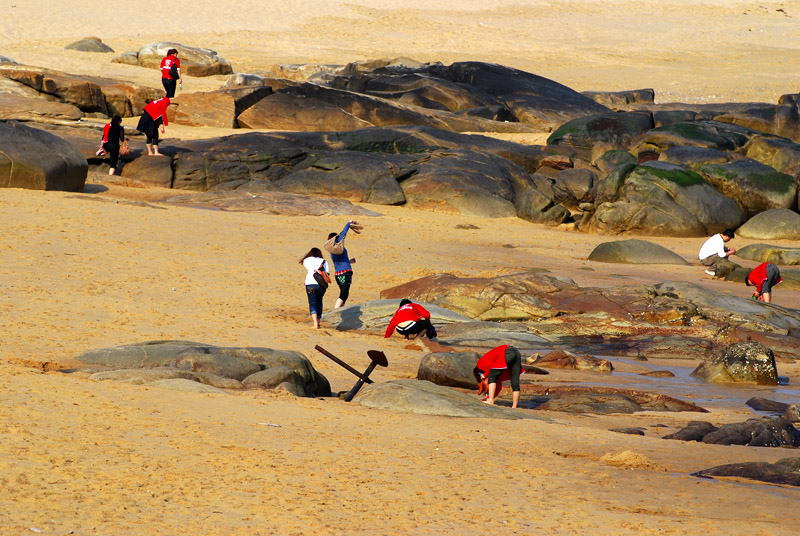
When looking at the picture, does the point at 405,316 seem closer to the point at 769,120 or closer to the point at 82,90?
the point at 82,90

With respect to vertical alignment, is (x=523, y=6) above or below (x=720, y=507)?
above

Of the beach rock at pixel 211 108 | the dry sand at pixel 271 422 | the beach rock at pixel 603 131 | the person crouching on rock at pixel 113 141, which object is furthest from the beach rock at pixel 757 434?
the beach rock at pixel 211 108

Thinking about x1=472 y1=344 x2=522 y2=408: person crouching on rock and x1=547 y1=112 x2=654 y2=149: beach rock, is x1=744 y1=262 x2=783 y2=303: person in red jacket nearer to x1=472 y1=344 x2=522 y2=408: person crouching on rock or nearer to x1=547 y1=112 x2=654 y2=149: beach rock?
x1=472 y1=344 x2=522 y2=408: person crouching on rock

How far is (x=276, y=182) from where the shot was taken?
25.7 m

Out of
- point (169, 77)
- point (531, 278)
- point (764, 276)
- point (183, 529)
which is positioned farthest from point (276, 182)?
point (183, 529)

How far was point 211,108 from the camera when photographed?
107 ft

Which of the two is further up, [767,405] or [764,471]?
[764,471]

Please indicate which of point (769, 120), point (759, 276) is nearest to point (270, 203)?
point (759, 276)

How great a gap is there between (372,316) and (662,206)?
13756 millimetres

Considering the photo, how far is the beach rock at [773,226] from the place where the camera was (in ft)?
83.8

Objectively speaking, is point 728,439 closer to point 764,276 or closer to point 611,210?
point 764,276

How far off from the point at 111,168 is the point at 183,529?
20643 millimetres

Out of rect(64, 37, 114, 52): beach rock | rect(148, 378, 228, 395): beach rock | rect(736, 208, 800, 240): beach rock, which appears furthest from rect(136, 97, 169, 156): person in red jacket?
rect(64, 37, 114, 52): beach rock

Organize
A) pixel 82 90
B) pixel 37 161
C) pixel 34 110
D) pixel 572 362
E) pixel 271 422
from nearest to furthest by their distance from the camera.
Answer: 1. pixel 271 422
2. pixel 572 362
3. pixel 37 161
4. pixel 34 110
5. pixel 82 90
